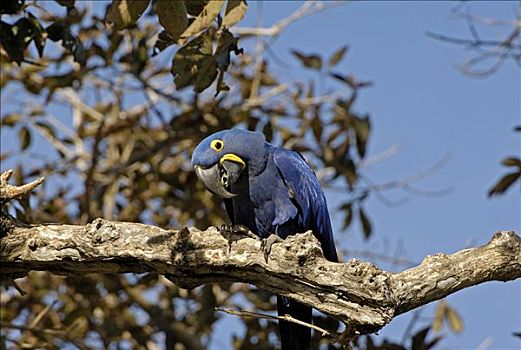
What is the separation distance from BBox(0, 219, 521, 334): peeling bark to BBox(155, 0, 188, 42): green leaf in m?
0.71

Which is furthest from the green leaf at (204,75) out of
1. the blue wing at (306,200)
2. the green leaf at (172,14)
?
the blue wing at (306,200)

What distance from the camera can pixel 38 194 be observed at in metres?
5.75

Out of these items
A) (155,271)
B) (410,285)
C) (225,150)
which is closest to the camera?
(410,285)

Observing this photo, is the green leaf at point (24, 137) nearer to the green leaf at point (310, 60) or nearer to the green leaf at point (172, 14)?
the green leaf at point (310, 60)

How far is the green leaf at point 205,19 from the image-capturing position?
10.0 ft

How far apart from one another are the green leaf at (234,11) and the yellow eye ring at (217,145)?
2.41ft

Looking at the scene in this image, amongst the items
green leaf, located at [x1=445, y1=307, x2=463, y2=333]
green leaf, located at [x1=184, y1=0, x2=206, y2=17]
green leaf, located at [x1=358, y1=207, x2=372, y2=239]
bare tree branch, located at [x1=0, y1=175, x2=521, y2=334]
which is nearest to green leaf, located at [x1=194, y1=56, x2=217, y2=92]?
green leaf, located at [x1=184, y1=0, x2=206, y2=17]

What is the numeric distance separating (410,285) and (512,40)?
2.71m

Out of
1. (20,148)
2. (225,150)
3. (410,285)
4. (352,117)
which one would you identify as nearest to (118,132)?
(20,148)

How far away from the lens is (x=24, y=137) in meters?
5.71

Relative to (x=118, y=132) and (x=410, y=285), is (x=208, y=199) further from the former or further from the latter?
(x=410, y=285)

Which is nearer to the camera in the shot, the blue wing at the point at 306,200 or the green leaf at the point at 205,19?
the green leaf at the point at 205,19

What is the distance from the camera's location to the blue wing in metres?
3.87

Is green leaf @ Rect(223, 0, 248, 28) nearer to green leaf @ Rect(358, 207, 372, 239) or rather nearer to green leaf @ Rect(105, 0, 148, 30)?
green leaf @ Rect(105, 0, 148, 30)
